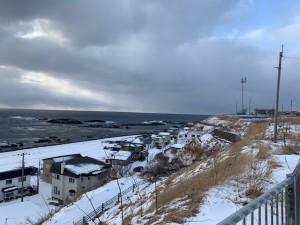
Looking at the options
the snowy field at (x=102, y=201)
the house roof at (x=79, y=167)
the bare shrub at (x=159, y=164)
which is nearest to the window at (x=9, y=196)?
the snowy field at (x=102, y=201)

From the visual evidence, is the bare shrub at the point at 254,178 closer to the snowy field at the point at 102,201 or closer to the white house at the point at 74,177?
the snowy field at the point at 102,201

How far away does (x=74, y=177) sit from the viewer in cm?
2983

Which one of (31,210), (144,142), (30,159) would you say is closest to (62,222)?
(31,210)

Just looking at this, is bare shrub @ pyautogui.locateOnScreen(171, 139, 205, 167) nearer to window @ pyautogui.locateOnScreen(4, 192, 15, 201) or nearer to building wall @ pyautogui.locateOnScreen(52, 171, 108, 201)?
building wall @ pyautogui.locateOnScreen(52, 171, 108, 201)

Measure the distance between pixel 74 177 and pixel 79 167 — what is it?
1.99 metres

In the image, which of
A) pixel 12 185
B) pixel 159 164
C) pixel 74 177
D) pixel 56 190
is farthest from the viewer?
pixel 159 164

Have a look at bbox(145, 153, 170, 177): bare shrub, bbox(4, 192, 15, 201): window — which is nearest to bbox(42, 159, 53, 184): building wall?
bbox(4, 192, 15, 201): window

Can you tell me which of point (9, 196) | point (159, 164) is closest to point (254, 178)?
point (9, 196)

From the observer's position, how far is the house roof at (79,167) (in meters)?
30.3

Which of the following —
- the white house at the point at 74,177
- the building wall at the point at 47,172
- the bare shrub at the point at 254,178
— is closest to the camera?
the bare shrub at the point at 254,178

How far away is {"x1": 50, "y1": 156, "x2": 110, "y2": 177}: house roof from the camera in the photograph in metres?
30.3

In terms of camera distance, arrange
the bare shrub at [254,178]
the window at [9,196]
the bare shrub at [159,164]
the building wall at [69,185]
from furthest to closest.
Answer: the bare shrub at [159,164] < the building wall at [69,185] < the window at [9,196] < the bare shrub at [254,178]

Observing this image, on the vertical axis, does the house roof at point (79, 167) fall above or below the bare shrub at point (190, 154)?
below

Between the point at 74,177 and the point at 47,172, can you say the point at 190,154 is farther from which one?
the point at 47,172
